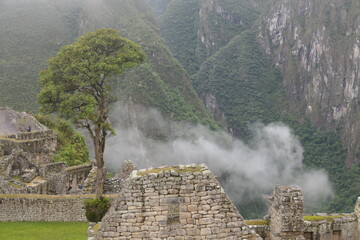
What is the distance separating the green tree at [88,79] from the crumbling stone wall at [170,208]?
31.1 ft

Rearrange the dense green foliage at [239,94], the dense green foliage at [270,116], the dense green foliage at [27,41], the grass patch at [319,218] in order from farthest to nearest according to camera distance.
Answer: the dense green foliage at [239,94]
the dense green foliage at [270,116]
the dense green foliage at [27,41]
the grass patch at [319,218]

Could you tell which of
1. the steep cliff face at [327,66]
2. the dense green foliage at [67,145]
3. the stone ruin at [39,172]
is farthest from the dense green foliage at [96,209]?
the steep cliff face at [327,66]

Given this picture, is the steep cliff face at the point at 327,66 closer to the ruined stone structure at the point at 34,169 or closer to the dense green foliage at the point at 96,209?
the ruined stone structure at the point at 34,169

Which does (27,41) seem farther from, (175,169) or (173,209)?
(173,209)

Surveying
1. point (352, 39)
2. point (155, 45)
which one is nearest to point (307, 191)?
point (155, 45)

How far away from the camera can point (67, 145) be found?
27.2 meters

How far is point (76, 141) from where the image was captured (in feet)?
98.2

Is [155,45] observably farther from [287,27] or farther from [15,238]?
[15,238]

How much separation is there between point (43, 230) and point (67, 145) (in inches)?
543

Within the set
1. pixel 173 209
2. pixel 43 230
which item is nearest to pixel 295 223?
pixel 173 209

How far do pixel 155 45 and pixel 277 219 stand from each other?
119617 mm

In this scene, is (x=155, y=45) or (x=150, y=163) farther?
(x=155, y=45)

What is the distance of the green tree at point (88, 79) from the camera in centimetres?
1589

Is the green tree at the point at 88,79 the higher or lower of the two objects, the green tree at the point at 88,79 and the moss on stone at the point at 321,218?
the higher
